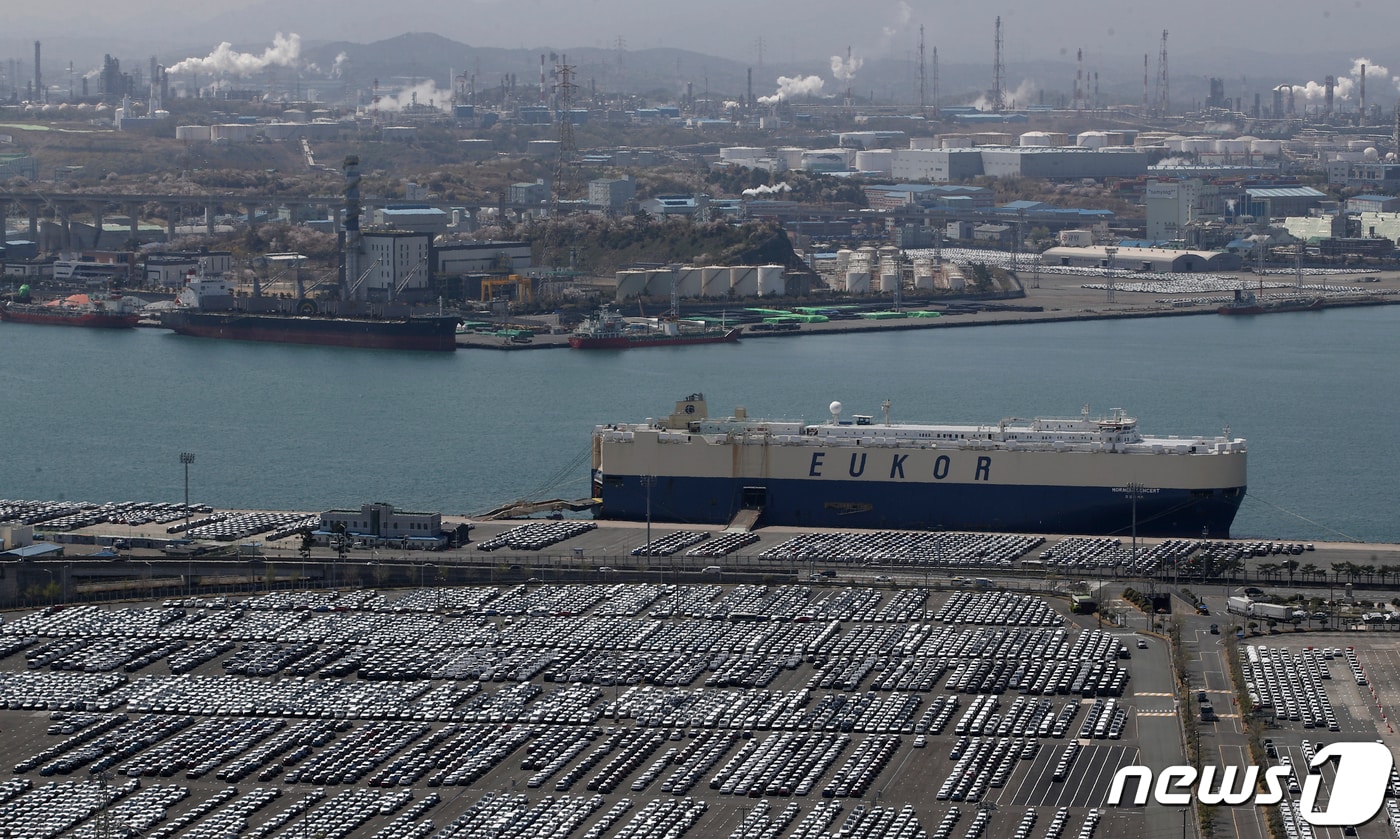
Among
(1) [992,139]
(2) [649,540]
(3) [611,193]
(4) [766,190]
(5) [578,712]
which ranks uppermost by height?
(1) [992,139]

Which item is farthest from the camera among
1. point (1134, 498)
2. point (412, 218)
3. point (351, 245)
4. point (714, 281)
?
point (412, 218)

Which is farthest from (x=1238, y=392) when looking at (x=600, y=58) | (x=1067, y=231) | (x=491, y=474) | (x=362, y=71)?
(x=600, y=58)

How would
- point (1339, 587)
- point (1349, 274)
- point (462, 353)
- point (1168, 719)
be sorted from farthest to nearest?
point (1349, 274), point (462, 353), point (1339, 587), point (1168, 719)

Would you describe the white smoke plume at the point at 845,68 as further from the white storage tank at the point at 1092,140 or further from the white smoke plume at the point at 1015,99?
the white storage tank at the point at 1092,140

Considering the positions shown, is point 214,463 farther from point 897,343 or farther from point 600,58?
point 600,58

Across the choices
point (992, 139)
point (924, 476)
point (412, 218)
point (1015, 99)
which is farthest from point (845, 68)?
point (924, 476)

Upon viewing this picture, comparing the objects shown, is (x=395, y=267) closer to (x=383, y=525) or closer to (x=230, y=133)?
(x=383, y=525)

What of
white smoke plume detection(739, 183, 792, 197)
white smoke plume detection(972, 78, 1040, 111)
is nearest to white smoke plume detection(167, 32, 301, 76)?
white smoke plume detection(972, 78, 1040, 111)
